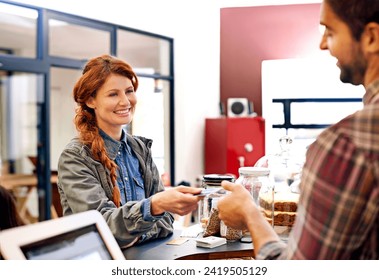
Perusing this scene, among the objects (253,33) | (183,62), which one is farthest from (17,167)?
(253,33)

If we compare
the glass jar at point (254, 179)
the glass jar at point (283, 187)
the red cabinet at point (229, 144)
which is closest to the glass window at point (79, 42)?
the red cabinet at point (229, 144)

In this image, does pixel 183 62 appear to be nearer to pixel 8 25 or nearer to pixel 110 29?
pixel 110 29

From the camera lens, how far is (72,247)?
814 mm

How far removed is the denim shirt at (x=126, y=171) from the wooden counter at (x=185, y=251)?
0.56ft

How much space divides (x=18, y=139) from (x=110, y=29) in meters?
1.05

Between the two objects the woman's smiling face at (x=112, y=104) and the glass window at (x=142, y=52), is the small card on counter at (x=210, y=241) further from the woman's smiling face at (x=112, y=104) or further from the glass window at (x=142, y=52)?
the glass window at (x=142, y=52)

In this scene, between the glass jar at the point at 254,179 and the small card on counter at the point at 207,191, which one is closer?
the small card on counter at the point at 207,191

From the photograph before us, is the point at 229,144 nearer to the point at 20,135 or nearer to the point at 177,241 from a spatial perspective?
the point at 177,241

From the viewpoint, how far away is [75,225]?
0.81m

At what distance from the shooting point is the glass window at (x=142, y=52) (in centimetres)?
298

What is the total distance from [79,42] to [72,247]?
3.57 m

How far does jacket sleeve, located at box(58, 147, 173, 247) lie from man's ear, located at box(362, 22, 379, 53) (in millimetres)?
676

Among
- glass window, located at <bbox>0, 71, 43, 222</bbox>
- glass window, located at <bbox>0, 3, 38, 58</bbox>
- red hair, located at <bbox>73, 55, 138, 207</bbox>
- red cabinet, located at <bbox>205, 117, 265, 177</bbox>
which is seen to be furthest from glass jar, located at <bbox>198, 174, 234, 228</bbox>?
glass window, located at <bbox>0, 3, 38, 58</bbox>

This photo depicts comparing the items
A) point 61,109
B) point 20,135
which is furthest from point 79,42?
point 20,135
